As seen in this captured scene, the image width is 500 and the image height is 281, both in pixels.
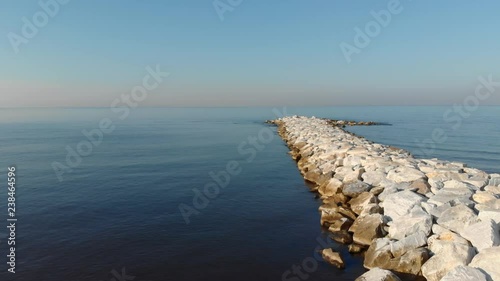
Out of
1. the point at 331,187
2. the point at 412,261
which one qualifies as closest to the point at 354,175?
the point at 331,187

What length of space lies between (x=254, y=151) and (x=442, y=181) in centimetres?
2111

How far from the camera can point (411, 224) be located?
1069cm

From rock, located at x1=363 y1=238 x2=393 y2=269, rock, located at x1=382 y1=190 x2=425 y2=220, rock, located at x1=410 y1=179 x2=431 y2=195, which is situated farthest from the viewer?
rock, located at x1=410 y1=179 x2=431 y2=195

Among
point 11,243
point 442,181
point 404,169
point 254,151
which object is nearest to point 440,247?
point 442,181

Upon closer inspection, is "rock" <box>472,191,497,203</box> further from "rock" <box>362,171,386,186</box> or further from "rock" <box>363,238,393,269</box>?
"rock" <box>362,171,386,186</box>

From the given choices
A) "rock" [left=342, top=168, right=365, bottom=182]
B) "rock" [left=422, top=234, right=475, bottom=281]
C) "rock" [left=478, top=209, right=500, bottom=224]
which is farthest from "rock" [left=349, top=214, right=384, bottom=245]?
"rock" [left=342, top=168, right=365, bottom=182]

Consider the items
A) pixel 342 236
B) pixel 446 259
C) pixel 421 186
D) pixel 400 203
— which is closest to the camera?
pixel 446 259

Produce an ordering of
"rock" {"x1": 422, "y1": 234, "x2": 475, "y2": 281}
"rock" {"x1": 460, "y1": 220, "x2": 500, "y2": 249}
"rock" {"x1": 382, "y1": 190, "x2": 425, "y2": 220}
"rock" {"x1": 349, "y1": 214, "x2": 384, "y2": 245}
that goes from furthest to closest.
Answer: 1. "rock" {"x1": 382, "y1": 190, "x2": 425, "y2": 220}
2. "rock" {"x1": 349, "y1": 214, "x2": 384, "y2": 245}
3. "rock" {"x1": 460, "y1": 220, "x2": 500, "y2": 249}
4. "rock" {"x1": 422, "y1": 234, "x2": 475, "y2": 281}

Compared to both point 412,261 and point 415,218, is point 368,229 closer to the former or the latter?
point 415,218

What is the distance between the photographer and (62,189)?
18172mm

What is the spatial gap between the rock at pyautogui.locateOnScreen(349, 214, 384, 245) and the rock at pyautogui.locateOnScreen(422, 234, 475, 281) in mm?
2215

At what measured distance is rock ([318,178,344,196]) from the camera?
1655 centimetres

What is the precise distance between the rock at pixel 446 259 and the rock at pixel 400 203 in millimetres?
2596

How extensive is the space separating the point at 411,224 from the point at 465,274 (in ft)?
10.1
